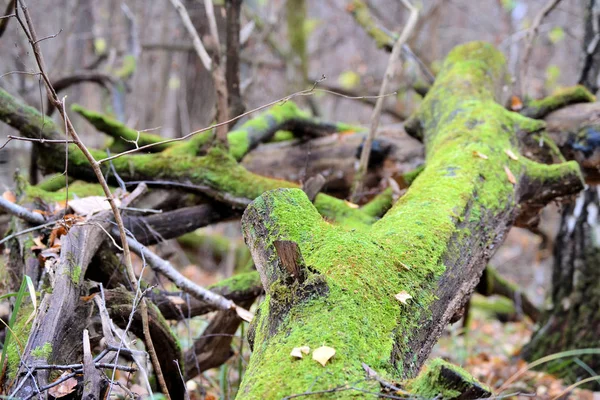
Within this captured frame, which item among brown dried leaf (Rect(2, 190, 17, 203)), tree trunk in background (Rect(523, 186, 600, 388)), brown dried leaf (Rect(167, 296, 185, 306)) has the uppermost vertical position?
brown dried leaf (Rect(2, 190, 17, 203))

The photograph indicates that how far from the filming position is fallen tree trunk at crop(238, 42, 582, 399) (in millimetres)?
1647

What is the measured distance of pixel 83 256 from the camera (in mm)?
2504

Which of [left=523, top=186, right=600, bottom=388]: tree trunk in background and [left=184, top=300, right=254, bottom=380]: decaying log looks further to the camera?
[left=523, top=186, right=600, bottom=388]: tree trunk in background

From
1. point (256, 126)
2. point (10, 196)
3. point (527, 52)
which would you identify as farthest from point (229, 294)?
point (527, 52)

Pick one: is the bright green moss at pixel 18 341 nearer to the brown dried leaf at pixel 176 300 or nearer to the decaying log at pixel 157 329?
the decaying log at pixel 157 329

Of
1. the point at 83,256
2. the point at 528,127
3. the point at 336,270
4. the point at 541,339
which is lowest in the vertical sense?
the point at 541,339

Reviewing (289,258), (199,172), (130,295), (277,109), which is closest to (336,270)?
(289,258)

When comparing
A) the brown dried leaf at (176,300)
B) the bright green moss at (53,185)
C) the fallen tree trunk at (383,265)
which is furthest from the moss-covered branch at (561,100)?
the bright green moss at (53,185)

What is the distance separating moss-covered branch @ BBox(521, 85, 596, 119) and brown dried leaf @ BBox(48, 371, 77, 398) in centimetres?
441

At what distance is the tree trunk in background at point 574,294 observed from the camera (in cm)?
481

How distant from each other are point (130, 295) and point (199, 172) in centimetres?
157

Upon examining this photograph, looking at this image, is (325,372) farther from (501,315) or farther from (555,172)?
(501,315)

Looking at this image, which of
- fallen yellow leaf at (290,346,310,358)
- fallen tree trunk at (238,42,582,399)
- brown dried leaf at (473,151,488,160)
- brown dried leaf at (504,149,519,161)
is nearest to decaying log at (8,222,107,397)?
fallen tree trunk at (238,42,582,399)

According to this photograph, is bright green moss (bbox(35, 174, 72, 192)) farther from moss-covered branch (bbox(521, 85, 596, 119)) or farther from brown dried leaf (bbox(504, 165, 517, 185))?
moss-covered branch (bbox(521, 85, 596, 119))
